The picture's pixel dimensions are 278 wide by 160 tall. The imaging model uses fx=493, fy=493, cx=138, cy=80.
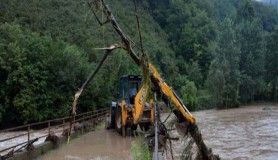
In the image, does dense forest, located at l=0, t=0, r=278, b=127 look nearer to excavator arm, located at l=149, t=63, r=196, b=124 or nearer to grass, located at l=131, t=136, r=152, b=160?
excavator arm, located at l=149, t=63, r=196, b=124

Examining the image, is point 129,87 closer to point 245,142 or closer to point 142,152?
point 245,142

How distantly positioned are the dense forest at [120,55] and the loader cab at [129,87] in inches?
114

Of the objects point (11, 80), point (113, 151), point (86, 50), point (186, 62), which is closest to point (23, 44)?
point (11, 80)

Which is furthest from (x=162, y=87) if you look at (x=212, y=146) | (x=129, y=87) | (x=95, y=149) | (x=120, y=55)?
(x=120, y=55)

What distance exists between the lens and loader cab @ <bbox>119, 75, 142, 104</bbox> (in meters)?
25.0

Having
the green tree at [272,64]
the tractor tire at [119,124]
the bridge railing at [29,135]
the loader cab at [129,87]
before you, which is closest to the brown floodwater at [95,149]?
the tractor tire at [119,124]

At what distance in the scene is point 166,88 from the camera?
9.67 metres

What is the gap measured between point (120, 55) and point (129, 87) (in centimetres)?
1817

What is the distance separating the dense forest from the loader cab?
289 centimetres

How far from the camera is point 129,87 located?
1006 inches

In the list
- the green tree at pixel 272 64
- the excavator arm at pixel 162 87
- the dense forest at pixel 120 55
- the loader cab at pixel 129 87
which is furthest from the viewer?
the green tree at pixel 272 64

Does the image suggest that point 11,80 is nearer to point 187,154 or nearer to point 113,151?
point 113,151

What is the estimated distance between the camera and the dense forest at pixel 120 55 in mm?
38406

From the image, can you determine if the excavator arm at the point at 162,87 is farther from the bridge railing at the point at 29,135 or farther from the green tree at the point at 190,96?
the green tree at the point at 190,96
